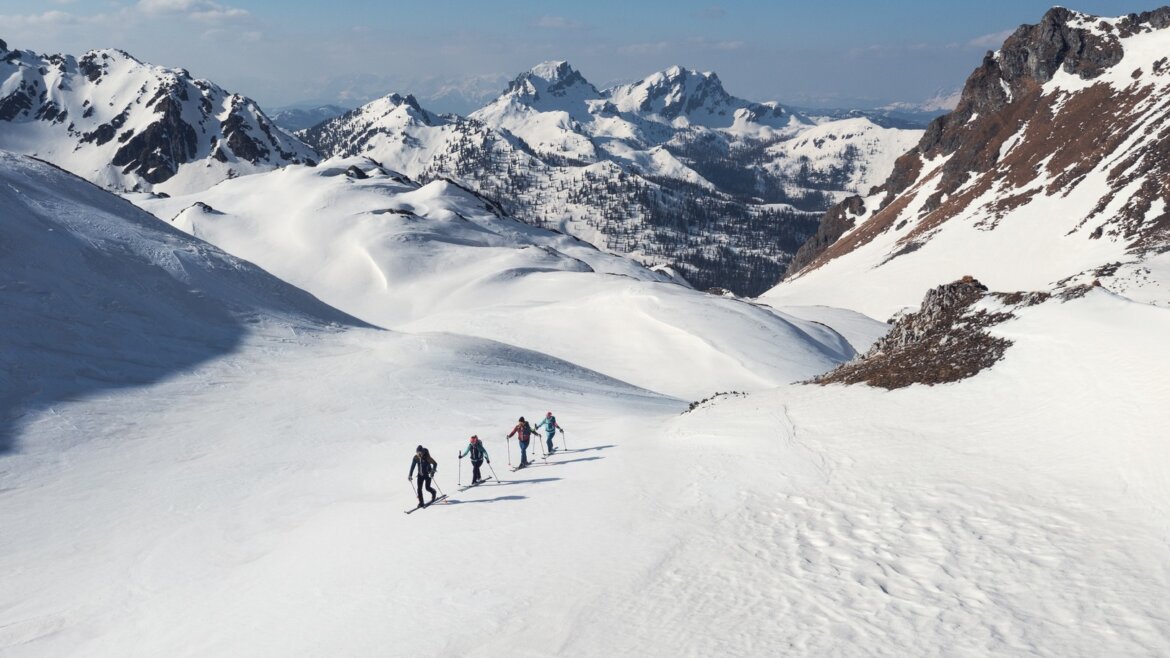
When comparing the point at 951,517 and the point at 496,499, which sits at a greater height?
the point at 951,517

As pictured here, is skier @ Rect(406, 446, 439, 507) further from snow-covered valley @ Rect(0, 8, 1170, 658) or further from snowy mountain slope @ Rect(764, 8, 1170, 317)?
snowy mountain slope @ Rect(764, 8, 1170, 317)

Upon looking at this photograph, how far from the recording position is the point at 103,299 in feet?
123

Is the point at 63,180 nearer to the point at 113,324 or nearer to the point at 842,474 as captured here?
the point at 113,324

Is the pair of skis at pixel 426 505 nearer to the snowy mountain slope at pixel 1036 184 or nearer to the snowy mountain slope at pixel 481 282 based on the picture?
the snowy mountain slope at pixel 481 282

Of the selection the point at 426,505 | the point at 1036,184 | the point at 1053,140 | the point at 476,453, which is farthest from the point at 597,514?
the point at 1053,140

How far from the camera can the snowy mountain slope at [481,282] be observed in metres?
58.7

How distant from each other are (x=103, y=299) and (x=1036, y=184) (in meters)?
127

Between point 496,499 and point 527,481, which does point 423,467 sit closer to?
point 496,499

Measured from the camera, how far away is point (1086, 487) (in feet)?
46.0

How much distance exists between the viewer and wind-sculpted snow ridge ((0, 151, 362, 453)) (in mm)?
30906

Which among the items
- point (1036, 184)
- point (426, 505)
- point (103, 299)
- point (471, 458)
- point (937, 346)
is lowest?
point (426, 505)

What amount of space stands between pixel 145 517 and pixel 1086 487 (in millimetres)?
25226

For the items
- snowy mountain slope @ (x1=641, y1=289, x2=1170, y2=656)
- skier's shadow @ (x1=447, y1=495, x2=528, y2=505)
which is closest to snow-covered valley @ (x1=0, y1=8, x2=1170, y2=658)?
snowy mountain slope @ (x1=641, y1=289, x2=1170, y2=656)

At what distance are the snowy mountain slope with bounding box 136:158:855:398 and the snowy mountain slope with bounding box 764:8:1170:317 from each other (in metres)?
27.8
